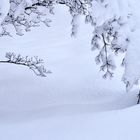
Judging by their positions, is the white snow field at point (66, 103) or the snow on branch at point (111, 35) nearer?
the white snow field at point (66, 103)

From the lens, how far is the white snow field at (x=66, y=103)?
7.02 metres

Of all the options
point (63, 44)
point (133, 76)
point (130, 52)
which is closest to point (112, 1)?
point (130, 52)

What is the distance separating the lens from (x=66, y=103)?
8867 mm

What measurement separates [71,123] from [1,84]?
3.83 m

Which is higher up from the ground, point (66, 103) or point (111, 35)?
point (111, 35)

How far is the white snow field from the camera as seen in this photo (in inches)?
277

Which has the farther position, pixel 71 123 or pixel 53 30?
pixel 53 30

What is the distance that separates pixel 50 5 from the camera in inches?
385

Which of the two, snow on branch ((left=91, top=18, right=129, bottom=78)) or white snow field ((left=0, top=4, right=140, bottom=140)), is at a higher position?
snow on branch ((left=91, top=18, right=129, bottom=78))

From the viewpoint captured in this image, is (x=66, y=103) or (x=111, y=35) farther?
(x=66, y=103)

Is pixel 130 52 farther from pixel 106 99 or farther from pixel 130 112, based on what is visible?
pixel 106 99

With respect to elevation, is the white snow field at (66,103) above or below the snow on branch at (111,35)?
below

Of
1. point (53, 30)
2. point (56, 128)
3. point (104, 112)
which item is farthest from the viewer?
point (53, 30)

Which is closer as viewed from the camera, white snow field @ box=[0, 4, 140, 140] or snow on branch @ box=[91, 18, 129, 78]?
white snow field @ box=[0, 4, 140, 140]
